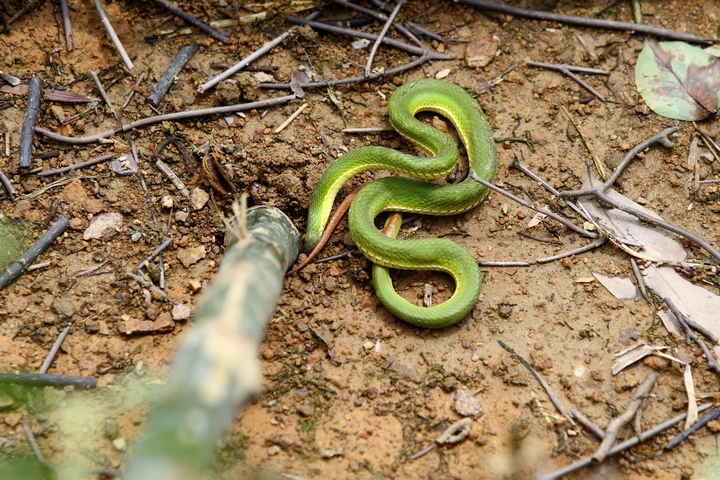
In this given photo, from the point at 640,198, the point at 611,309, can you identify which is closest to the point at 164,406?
the point at 611,309

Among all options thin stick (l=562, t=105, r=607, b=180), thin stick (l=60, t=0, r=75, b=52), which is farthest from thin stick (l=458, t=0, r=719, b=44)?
thin stick (l=60, t=0, r=75, b=52)

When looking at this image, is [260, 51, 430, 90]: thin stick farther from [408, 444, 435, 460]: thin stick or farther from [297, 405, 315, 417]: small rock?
[408, 444, 435, 460]: thin stick

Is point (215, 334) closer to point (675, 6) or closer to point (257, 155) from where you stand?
point (257, 155)

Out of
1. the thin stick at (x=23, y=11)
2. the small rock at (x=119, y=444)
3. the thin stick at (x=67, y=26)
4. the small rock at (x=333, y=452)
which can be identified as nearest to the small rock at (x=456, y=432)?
the small rock at (x=333, y=452)

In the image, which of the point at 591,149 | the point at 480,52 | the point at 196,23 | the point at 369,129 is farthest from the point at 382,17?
the point at 591,149

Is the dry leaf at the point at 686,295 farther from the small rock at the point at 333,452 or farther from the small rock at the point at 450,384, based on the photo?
the small rock at the point at 333,452
